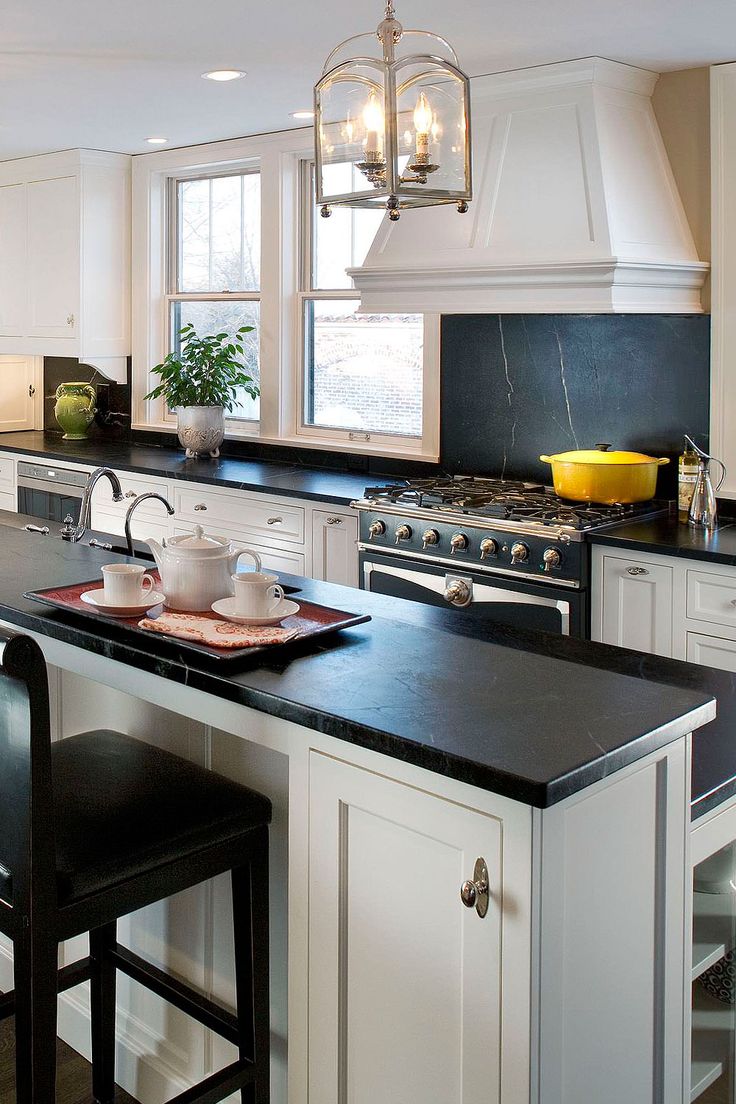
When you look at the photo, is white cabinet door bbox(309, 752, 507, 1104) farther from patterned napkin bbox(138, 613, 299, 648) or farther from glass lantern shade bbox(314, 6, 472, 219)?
glass lantern shade bbox(314, 6, 472, 219)

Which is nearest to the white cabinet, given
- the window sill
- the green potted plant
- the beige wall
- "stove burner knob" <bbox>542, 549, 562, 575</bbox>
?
"stove burner knob" <bbox>542, 549, 562, 575</bbox>

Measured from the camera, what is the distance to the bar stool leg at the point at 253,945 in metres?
1.88

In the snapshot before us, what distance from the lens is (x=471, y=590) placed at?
12.4ft

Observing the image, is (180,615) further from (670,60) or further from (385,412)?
(385,412)

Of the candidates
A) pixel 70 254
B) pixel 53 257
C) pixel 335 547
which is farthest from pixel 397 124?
pixel 53 257

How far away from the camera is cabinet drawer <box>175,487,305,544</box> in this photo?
4.54m

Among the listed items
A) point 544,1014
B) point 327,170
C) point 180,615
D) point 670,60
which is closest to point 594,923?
point 544,1014

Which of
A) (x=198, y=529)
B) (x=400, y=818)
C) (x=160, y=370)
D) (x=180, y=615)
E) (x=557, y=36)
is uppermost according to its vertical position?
(x=557, y=36)

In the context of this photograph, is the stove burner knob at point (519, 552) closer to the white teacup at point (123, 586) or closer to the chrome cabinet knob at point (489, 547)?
the chrome cabinet knob at point (489, 547)

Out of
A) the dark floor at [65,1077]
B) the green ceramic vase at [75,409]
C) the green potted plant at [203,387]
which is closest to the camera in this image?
the dark floor at [65,1077]

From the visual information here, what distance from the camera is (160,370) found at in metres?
5.50

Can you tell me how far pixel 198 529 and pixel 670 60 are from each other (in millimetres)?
2593

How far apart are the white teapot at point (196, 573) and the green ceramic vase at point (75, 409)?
4.28m

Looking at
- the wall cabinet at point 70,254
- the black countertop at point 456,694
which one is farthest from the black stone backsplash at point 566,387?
the wall cabinet at point 70,254
